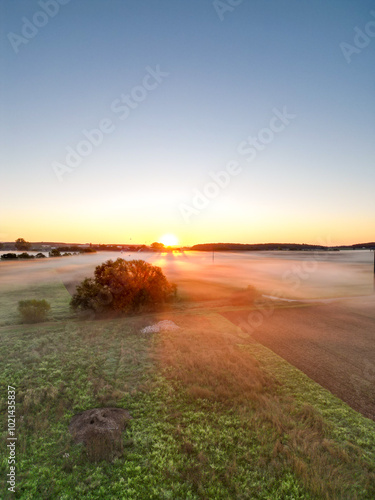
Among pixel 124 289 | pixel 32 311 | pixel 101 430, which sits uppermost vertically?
pixel 124 289

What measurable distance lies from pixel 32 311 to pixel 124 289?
188 inches

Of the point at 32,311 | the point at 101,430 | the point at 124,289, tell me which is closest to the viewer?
the point at 101,430

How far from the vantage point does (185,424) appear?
5.61m

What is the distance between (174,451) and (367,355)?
25.5ft

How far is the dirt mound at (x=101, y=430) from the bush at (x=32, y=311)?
8808 millimetres

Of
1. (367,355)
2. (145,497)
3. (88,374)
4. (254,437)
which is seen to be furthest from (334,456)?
(88,374)

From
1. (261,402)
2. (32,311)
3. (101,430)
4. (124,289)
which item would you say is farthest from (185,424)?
(124,289)

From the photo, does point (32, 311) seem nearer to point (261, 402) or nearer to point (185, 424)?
point (185, 424)

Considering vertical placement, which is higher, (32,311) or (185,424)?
(32,311)

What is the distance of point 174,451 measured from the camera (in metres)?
4.87

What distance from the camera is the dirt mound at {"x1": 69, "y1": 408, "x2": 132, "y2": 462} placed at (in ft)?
15.7

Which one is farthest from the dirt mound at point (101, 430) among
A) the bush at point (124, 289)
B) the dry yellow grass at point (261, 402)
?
the bush at point (124, 289)

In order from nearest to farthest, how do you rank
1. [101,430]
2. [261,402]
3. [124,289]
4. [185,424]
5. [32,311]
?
[101,430]
[185,424]
[261,402]
[32,311]
[124,289]

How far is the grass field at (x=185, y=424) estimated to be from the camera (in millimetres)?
4227
